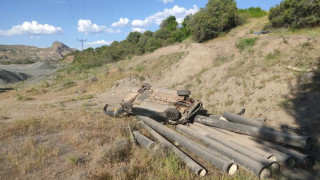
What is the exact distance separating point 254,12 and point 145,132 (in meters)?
27.0

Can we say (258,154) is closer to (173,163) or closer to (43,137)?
(173,163)

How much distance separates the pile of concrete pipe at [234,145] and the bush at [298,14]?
41.5 ft

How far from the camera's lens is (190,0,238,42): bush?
990 inches

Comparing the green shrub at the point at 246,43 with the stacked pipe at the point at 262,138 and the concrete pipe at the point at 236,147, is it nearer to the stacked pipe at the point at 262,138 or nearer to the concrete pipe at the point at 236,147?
the stacked pipe at the point at 262,138

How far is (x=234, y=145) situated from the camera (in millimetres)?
5945

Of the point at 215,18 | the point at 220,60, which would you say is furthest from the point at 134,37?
the point at 220,60

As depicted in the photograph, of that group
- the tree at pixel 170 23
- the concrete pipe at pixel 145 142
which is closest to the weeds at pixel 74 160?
the concrete pipe at pixel 145 142

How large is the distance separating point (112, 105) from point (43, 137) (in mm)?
5561

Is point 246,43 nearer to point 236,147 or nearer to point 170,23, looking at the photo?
point 236,147

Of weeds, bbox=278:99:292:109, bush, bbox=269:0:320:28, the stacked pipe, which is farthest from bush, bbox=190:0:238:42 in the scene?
the stacked pipe

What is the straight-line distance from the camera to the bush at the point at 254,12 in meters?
28.2

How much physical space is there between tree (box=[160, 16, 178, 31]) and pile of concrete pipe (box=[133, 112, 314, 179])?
38.9m

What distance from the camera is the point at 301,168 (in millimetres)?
5188

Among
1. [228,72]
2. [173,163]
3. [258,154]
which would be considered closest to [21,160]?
[173,163]
